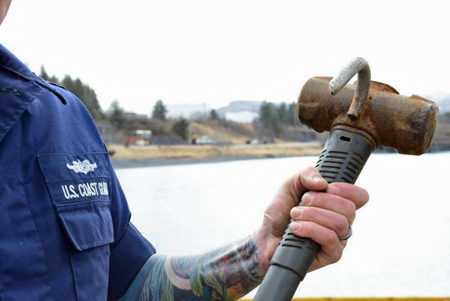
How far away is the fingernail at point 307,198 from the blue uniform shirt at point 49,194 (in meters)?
0.33

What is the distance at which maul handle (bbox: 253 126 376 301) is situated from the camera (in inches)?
20.3

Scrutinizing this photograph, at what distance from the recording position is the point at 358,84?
0.59 metres

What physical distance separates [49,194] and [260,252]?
0.36 m

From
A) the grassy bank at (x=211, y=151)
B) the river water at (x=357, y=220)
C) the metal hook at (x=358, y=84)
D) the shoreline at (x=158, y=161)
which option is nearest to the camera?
the metal hook at (x=358, y=84)

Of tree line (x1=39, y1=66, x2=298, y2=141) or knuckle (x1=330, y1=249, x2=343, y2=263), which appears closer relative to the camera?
knuckle (x1=330, y1=249, x2=343, y2=263)

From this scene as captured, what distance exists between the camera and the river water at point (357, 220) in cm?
397

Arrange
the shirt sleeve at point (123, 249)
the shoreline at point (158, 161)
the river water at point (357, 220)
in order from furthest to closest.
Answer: the shoreline at point (158, 161), the river water at point (357, 220), the shirt sleeve at point (123, 249)

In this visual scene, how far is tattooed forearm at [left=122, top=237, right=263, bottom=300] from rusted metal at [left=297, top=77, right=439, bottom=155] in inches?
12.5

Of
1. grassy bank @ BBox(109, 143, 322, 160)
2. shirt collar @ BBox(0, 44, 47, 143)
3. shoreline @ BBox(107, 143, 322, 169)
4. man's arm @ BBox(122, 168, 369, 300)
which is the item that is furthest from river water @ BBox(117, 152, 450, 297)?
grassy bank @ BBox(109, 143, 322, 160)

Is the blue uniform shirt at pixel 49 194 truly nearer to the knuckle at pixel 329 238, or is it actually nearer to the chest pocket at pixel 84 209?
the chest pocket at pixel 84 209

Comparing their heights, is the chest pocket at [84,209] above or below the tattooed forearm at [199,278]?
above

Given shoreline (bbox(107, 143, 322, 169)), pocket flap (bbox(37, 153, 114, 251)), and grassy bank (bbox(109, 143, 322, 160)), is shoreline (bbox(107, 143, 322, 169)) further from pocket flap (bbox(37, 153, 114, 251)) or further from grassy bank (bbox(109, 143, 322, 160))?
pocket flap (bbox(37, 153, 114, 251))

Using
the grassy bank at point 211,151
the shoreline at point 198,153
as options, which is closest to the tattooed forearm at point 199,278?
the shoreline at point 198,153

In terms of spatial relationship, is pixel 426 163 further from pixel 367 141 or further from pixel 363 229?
pixel 367 141
